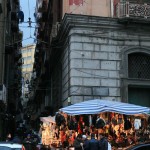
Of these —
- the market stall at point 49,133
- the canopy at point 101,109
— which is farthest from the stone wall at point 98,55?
the canopy at point 101,109

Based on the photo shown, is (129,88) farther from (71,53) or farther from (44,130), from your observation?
(44,130)

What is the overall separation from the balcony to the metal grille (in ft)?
6.90

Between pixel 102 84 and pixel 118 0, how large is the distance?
4.79m

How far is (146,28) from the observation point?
1980 cm

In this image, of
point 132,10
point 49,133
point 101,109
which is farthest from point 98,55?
point 101,109

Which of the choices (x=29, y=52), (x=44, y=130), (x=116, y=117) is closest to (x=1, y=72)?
(x=44, y=130)

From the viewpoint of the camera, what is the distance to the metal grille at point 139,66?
20.0 m

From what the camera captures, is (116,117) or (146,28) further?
(146,28)

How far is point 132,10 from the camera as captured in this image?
19391 millimetres

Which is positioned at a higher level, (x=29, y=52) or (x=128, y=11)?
(x=29, y=52)

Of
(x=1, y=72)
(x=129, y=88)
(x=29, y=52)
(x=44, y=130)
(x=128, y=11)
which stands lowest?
(x=44, y=130)

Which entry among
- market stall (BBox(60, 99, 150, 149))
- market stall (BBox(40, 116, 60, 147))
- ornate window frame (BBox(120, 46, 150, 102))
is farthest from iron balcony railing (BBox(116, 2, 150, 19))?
market stall (BBox(40, 116, 60, 147))

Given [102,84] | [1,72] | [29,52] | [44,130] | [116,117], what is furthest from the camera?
[29,52]

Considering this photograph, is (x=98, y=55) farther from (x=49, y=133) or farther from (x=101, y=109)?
(x=101, y=109)
